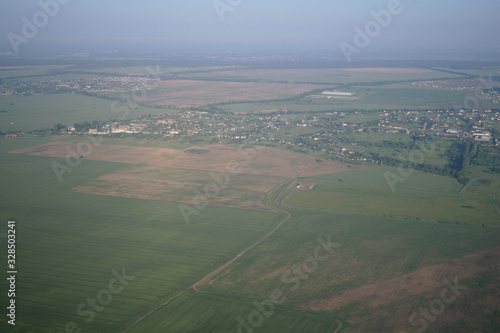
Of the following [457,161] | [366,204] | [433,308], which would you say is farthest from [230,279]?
[457,161]

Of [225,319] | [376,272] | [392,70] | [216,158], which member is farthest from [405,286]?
[392,70]

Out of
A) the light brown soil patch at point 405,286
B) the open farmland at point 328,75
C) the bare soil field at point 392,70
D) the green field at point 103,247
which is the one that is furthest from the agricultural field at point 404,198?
the bare soil field at point 392,70

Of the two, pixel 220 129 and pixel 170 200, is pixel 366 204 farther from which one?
pixel 220 129

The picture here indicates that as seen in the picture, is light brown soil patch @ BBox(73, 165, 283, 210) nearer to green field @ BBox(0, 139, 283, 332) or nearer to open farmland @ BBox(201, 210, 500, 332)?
green field @ BBox(0, 139, 283, 332)

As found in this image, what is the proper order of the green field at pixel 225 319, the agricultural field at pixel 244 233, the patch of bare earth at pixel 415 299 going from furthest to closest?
the agricultural field at pixel 244 233, the patch of bare earth at pixel 415 299, the green field at pixel 225 319

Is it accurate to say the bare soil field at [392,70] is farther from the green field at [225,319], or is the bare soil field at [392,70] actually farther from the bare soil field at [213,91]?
the green field at [225,319]
